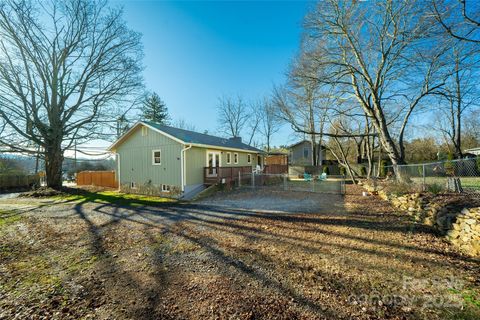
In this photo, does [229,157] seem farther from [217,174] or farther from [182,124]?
[182,124]

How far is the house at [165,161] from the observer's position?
12.7m

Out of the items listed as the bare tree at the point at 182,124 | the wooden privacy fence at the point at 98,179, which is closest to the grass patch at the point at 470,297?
the wooden privacy fence at the point at 98,179

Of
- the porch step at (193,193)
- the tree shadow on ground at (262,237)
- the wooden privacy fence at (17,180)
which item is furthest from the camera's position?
the wooden privacy fence at (17,180)

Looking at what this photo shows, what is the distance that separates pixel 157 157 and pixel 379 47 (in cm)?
1472

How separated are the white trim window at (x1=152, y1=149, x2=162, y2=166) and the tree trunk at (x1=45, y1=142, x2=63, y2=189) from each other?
8.02m

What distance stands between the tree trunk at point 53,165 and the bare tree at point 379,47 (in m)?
19.2

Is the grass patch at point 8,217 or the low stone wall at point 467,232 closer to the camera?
the low stone wall at point 467,232

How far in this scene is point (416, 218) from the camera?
6.45 m

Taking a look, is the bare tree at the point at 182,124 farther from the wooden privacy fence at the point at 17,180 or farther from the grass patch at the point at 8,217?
the grass patch at the point at 8,217

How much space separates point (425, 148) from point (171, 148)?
1510 inches

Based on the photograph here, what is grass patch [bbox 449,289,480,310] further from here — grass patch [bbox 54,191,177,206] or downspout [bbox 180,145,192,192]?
downspout [bbox 180,145,192,192]

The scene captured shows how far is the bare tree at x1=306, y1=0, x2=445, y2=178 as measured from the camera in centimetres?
945

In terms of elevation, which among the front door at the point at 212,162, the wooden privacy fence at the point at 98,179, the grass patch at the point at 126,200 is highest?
the front door at the point at 212,162

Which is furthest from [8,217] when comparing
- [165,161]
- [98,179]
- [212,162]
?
[98,179]
